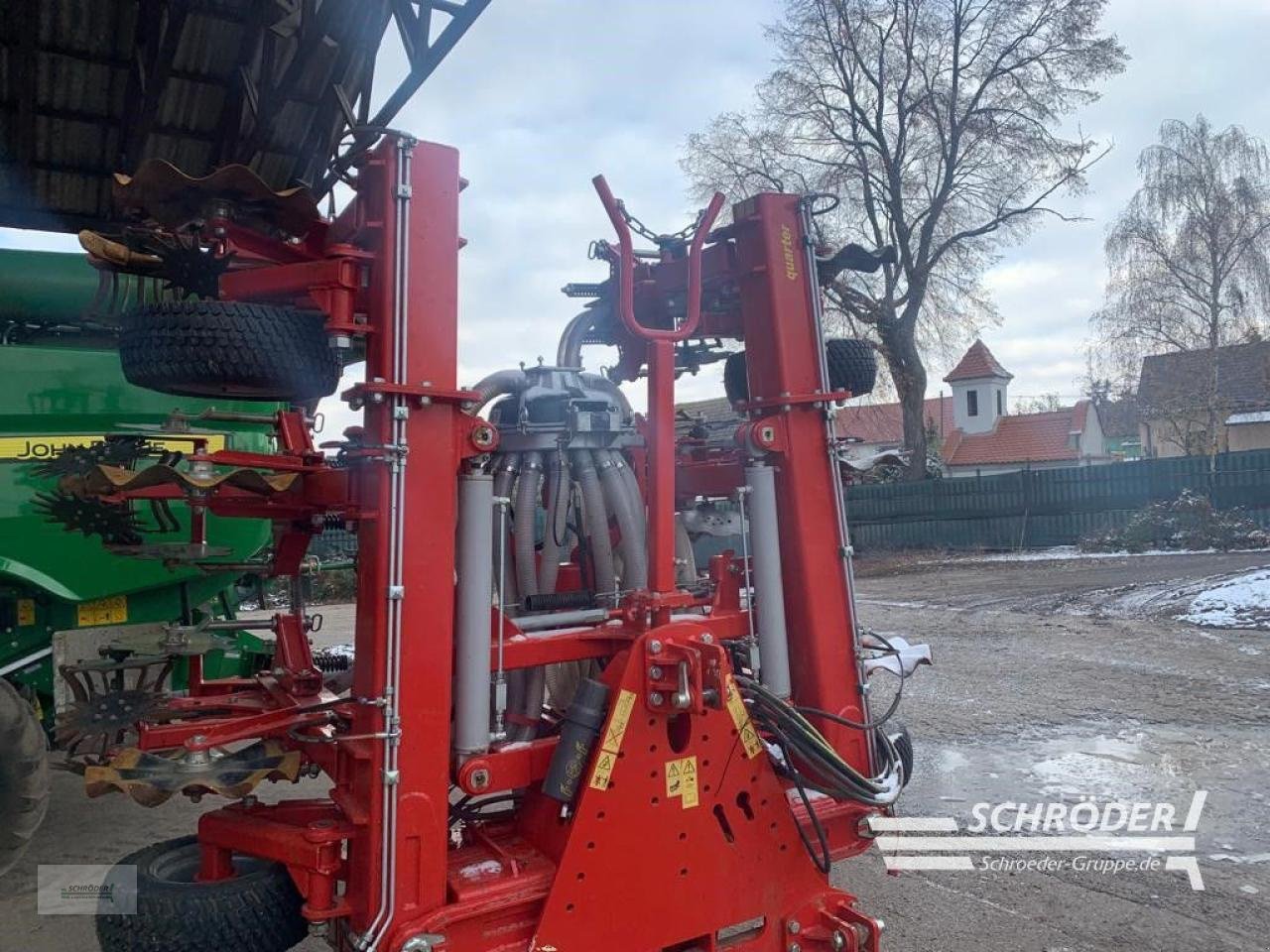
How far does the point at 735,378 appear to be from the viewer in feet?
12.5

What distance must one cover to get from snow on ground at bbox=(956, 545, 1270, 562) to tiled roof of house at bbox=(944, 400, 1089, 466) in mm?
26629

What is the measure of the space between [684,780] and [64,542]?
337 centimetres

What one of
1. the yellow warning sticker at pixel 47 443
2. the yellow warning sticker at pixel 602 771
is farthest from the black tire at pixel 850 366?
the yellow warning sticker at pixel 47 443

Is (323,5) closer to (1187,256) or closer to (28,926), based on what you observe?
(28,926)

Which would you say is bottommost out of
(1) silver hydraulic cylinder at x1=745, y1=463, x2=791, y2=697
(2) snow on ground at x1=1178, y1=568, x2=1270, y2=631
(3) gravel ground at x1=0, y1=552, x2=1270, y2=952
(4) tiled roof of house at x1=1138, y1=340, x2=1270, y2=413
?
(3) gravel ground at x1=0, y1=552, x2=1270, y2=952

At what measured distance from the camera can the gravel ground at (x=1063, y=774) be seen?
386 centimetres

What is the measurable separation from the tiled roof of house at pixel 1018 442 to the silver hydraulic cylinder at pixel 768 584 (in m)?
43.4

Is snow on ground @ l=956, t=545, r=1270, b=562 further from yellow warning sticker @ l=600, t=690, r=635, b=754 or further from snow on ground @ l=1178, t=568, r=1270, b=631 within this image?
yellow warning sticker @ l=600, t=690, r=635, b=754

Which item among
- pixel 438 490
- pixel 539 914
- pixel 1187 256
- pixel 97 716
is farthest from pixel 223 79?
pixel 1187 256

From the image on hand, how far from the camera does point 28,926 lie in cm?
412

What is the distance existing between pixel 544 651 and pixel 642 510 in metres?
0.62

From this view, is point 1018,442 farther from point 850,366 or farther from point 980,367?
point 850,366

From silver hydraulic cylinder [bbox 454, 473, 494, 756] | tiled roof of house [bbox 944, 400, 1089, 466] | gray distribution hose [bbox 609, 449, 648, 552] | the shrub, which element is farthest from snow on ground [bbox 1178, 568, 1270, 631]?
tiled roof of house [bbox 944, 400, 1089, 466]

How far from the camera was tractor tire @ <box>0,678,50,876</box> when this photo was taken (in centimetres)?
391
